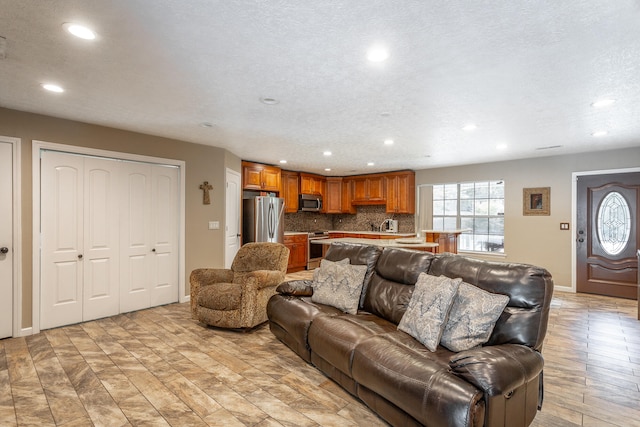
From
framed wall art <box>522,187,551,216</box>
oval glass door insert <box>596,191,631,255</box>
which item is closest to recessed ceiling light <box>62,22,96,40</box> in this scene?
framed wall art <box>522,187,551,216</box>

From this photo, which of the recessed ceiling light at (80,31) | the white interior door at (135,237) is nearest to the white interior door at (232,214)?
the white interior door at (135,237)

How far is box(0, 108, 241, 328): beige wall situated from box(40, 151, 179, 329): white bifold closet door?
143 mm

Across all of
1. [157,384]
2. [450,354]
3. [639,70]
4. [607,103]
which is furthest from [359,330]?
[607,103]

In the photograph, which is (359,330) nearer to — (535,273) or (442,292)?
(442,292)

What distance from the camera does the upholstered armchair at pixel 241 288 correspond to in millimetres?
3531

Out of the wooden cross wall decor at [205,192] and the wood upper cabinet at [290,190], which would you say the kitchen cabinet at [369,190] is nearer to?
the wood upper cabinet at [290,190]

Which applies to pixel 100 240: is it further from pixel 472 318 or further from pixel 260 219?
pixel 472 318

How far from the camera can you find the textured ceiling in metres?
1.72

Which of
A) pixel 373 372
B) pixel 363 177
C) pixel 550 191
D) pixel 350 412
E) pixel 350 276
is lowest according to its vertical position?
Result: pixel 350 412

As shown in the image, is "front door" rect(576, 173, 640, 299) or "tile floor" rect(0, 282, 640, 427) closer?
"tile floor" rect(0, 282, 640, 427)

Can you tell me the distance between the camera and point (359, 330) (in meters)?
2.39

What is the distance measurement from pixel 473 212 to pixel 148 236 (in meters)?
5.94

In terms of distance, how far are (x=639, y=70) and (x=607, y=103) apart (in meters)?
0.75

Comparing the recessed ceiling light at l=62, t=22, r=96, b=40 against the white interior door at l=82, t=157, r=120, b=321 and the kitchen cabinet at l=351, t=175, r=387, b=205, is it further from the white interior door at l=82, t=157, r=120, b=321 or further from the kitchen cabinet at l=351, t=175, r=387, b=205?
the kitchen cabinet at l=351, t=175, r=387, b=205
